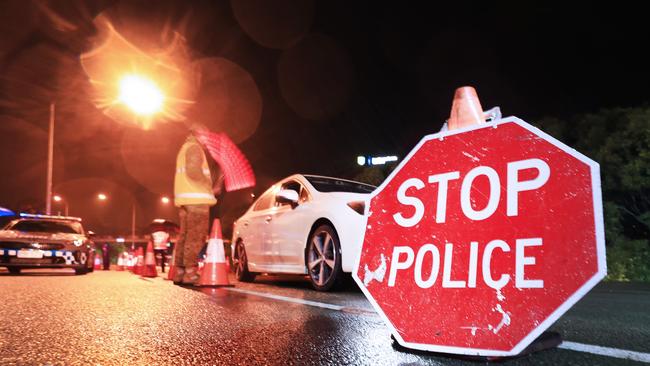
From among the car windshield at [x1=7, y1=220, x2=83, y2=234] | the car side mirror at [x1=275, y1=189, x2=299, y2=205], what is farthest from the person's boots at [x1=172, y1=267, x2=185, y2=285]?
the car windshield at [x1=7, y1=220, x2=83, y2=234]

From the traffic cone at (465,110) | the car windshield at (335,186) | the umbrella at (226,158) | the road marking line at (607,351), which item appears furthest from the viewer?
the umbrella at (226,158)

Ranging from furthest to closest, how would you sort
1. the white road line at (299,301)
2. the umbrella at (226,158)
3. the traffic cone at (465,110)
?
1. the umbrella at (226,158)
2. the white road line at (299,301)
3. the traffic cone at (465,110)

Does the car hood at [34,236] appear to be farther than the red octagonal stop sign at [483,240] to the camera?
Yes

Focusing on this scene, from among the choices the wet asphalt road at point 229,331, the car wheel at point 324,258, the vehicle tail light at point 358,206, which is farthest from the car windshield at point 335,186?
the wet asphalt road at point 229,331

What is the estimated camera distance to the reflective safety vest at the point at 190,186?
745 centimetres

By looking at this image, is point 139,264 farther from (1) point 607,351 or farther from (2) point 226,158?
(1) point 607,351

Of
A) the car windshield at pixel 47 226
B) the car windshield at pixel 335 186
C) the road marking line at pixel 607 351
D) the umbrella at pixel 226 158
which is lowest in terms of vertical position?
the road marking line at pixel 607 351

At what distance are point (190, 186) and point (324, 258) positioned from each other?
233cm

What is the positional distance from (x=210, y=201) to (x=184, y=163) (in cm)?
65

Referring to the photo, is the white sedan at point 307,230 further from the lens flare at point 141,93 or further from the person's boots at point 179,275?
the lens flare at point 141,93

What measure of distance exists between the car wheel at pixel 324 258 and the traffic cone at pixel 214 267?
123 cm

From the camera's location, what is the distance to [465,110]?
3738 millimetres

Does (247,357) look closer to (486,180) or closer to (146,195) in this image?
(486,180)

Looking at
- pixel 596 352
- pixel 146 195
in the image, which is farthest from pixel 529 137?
pixel 146 195
